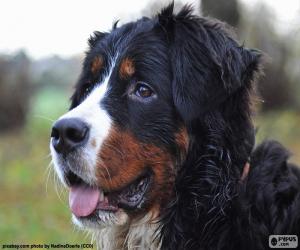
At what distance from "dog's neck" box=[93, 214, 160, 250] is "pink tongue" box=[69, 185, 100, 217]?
1.26ft

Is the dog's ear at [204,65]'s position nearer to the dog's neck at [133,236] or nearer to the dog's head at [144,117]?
the dog's head at [144,117]

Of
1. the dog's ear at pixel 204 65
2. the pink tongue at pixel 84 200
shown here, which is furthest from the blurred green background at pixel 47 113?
the dog's ear at pixel 204 65

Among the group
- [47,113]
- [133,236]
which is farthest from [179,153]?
[47,113]

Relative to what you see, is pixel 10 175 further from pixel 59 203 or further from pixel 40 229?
pixel 40 229

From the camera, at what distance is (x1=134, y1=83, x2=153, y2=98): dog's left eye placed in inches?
153

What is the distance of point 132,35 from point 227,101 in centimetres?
88

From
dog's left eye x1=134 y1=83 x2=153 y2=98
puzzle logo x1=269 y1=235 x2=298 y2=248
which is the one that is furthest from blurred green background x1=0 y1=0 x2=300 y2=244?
puzzle logo x1=269 y1=235 x2=298 y2=248

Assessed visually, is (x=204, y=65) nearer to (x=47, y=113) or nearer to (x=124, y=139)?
(x=124, y=139)

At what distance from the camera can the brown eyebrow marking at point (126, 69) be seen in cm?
396

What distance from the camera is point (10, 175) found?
33.7 ft

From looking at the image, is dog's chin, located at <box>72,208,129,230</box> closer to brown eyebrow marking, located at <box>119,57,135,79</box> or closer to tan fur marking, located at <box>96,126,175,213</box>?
tan fur marking, located at <box>96,126,175,213</box>

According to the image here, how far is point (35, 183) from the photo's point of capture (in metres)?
9.84

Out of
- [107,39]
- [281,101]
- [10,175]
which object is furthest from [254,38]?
[107,39]

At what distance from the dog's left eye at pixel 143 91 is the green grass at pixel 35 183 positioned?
0.82 meters
